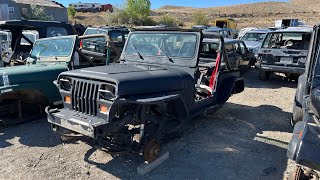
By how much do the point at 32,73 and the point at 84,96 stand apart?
215 cm

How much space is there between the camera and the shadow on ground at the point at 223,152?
4.21 metres

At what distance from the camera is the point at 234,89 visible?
6.53m

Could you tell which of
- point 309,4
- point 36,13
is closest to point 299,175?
point 36,13

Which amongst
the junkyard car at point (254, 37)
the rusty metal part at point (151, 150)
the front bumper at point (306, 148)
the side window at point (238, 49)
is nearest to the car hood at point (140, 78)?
the rusty metal part at point (151, 150)

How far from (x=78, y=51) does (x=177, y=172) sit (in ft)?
11.2

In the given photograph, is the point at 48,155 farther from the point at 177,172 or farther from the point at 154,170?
the point at 177,172

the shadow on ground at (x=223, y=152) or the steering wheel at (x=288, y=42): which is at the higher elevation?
the steering wheel at (x=288, y=42)

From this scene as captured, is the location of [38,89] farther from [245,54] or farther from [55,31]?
[245,54]

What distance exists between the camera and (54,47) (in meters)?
6.52

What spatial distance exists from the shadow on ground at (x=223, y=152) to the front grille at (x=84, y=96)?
894 mm

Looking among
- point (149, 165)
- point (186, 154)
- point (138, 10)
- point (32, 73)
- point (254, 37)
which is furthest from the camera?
point (138, 10)

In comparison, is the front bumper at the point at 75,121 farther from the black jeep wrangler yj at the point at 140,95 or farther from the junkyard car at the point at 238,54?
the junkyard car at the point at 238,54

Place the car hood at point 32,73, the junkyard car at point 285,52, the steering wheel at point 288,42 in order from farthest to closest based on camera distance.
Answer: the steering wheel at point 288,42 < the junkyard car at point 285,52 < the car hood at point 32,73

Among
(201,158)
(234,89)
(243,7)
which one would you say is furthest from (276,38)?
(243,7)
